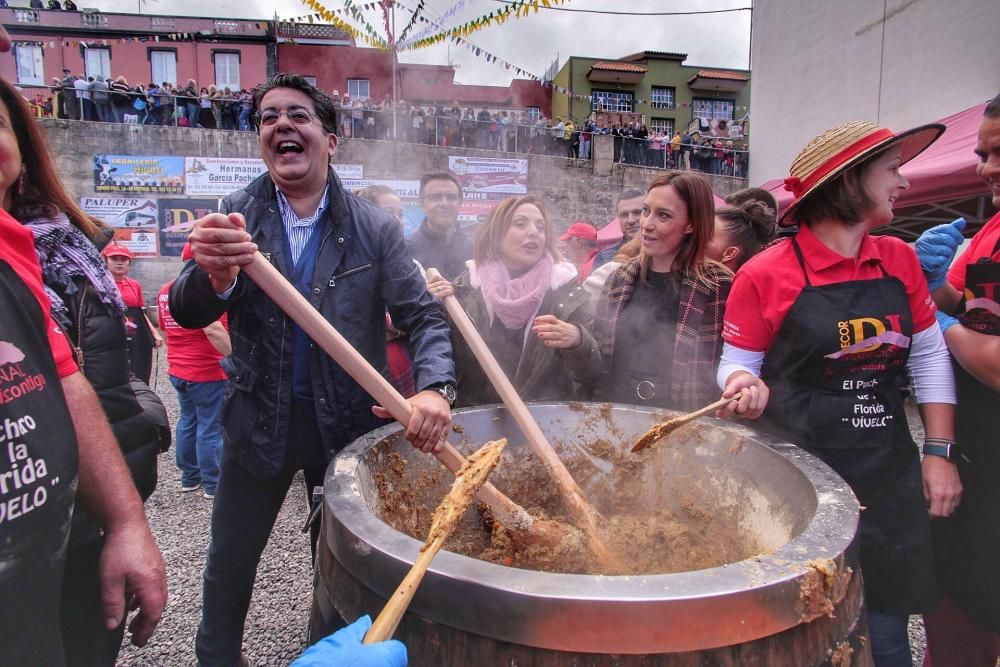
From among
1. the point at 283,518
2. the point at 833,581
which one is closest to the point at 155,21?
the point at 283,518

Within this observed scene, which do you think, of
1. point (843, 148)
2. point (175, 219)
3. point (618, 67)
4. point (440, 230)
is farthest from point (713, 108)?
point (843, 148)

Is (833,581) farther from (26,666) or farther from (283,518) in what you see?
(283,518)

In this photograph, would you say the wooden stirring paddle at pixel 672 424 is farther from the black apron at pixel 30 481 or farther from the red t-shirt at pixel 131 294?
the red t-shirt at pixel 131 294

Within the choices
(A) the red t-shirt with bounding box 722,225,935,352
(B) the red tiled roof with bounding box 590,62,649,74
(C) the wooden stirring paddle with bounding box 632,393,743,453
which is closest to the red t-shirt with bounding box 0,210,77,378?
(C) the wooden stirring paddle with bounding box 632,393,743,453

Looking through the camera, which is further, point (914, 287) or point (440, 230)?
point (440, 230)

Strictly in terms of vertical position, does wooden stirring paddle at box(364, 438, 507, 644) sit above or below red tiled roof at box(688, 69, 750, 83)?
below

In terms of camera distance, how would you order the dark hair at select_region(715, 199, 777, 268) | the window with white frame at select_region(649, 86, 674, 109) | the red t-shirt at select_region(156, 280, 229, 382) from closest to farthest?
the dark hair at select_region(715, 199, 777, 268) → the red t-shirt at select_region(156, 280, 229, 382) → the window with white frame at select_region(649, 86, 674, 109)

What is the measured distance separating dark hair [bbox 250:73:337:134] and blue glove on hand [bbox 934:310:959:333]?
2228mm

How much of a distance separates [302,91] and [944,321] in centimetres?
238

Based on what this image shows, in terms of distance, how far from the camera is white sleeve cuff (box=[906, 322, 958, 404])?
1.85m

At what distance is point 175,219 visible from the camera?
13.6 metres

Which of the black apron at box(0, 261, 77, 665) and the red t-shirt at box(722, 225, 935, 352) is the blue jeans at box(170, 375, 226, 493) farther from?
the red t-shirt at box(722, 225, 935, 352)

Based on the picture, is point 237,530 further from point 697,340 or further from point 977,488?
point 977,488

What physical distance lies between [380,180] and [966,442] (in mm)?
14585
